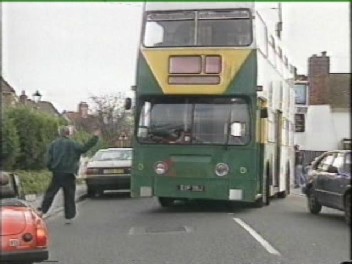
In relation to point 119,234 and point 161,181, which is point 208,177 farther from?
point 119,234

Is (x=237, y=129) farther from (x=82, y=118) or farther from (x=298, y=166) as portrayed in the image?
(x=82, y=118)

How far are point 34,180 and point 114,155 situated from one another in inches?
90.2

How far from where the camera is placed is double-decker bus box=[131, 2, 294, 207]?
12.6 m

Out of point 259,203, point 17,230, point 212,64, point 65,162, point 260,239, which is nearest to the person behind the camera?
point 17,230

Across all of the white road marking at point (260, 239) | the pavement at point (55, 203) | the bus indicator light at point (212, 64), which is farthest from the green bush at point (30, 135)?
the white road marking at point (260, 239)

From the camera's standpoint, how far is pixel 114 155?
64.9 feet

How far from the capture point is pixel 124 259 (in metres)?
8.34

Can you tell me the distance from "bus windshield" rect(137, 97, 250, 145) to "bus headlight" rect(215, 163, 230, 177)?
40 centimetres

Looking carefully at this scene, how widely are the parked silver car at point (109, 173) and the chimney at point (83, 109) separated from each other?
24383mm

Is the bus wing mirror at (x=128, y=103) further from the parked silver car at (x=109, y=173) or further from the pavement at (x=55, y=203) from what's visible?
the parked silver car at (x=109, y=173)

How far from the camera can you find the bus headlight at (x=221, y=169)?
12.9 meters

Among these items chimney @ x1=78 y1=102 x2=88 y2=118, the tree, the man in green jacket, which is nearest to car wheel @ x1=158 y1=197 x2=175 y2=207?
the man in green jacket

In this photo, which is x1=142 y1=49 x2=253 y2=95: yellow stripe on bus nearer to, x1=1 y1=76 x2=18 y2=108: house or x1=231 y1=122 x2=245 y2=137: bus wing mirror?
x1=231 y1=122 x2=245 y2=137: bus wing mirror

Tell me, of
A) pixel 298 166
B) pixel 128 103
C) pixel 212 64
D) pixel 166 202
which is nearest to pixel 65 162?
pixel 128 103
